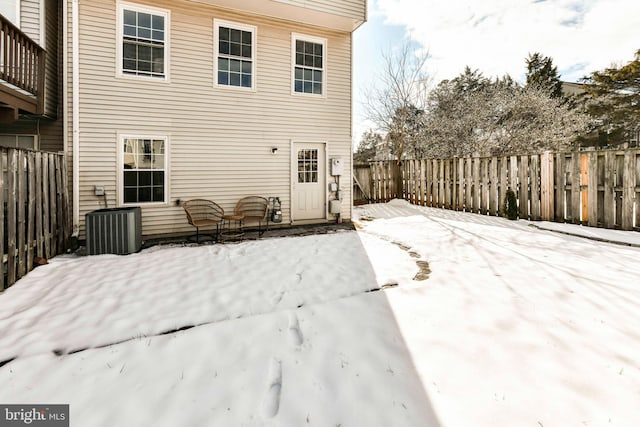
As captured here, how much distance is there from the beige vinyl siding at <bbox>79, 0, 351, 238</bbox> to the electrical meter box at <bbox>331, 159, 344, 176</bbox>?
209 mm

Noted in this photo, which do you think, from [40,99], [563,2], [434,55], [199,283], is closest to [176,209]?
[40,99]

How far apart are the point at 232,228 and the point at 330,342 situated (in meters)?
5.63

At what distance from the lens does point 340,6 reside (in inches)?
307

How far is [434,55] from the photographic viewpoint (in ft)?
51.0

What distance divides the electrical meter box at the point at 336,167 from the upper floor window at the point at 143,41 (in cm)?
448

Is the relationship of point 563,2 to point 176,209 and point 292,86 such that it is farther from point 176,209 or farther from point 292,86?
point 176,209

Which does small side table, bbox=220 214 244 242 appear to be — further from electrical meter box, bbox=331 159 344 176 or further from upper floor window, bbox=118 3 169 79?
upper floor window, bbox=118 3 169 79

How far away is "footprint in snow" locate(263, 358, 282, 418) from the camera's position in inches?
75.2

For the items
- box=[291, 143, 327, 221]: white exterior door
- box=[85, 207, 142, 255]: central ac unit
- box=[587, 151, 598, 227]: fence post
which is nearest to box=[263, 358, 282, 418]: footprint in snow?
box=[85, 207, 142, 255]: central ac unit

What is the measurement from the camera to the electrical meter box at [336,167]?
8727 mm

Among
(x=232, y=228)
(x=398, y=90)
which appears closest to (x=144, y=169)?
(x=232, y=228)

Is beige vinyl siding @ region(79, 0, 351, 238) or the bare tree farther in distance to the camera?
the bare tree

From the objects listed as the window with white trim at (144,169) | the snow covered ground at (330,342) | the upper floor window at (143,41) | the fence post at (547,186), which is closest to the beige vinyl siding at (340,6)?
the upper floor window at (143,41)

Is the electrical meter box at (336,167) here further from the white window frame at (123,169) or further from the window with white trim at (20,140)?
the window with white trim at (20,140)
